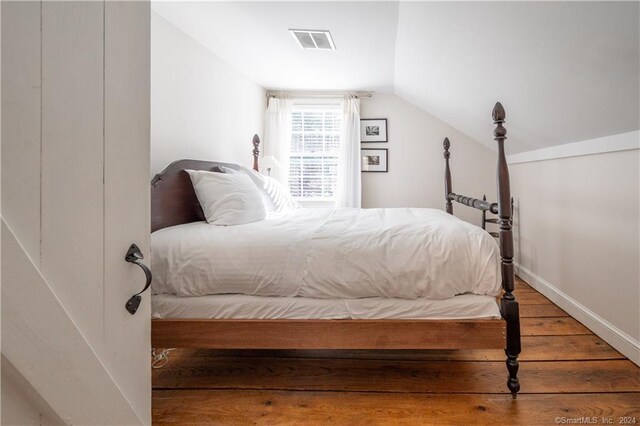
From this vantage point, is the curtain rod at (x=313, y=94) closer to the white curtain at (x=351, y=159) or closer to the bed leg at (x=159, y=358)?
the white curtain at (x=351, y=159)

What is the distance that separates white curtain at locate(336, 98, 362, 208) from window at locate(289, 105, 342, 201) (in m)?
0.18

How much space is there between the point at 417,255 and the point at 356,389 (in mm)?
738

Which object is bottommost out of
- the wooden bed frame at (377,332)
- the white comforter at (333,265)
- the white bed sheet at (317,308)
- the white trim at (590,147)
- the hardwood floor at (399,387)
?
the hardwood floor at (399,387)

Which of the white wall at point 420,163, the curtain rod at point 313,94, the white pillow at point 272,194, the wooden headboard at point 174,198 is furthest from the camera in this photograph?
the curtain rod at point 313,94

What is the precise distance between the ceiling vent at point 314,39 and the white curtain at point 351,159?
4.47ft

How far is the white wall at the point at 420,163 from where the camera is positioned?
165 inches

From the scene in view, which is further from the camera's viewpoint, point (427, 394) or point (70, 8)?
point (427, 394)

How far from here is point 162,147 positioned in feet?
7.73

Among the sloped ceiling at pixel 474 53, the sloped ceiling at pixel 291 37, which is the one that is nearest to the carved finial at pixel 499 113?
the sloped ceiling at pixel 474 53

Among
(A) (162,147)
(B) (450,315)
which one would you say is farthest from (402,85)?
(B) (450,315)

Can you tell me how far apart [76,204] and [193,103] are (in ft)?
7.90

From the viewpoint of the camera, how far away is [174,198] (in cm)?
212

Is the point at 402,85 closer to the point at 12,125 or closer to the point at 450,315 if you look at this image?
the point at 450,315

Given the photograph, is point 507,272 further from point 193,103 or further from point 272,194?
point 193,103
